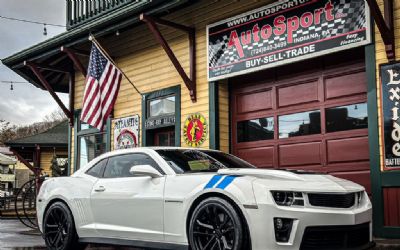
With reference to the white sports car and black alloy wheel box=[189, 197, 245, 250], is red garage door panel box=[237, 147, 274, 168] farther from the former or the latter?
black alloy wheel box=[189, 197, 245, 250]

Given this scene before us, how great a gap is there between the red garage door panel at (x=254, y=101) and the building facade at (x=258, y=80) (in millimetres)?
21

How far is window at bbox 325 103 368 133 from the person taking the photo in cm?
919

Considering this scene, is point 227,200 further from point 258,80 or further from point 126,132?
point 126,132

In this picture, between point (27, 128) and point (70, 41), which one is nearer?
point (70, 41)

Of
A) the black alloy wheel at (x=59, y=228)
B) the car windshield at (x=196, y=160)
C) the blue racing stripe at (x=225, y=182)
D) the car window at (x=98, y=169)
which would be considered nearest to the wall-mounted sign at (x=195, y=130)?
the car windshield at (x=196, y=160)

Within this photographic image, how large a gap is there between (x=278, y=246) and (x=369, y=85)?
4.16 m

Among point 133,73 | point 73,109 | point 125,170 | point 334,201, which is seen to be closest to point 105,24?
point 133,73

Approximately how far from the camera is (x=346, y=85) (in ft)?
31.1

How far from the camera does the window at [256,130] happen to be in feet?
35.4

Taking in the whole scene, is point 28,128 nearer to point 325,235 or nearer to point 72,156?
point 72,156

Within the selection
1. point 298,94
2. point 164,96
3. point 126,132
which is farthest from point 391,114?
point 126,132

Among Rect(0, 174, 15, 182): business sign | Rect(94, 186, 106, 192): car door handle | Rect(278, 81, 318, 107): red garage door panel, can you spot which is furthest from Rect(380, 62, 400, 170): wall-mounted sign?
Rect(0, 174, 15, 182): business sign

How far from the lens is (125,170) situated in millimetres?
7285

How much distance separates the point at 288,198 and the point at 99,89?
7778mm
